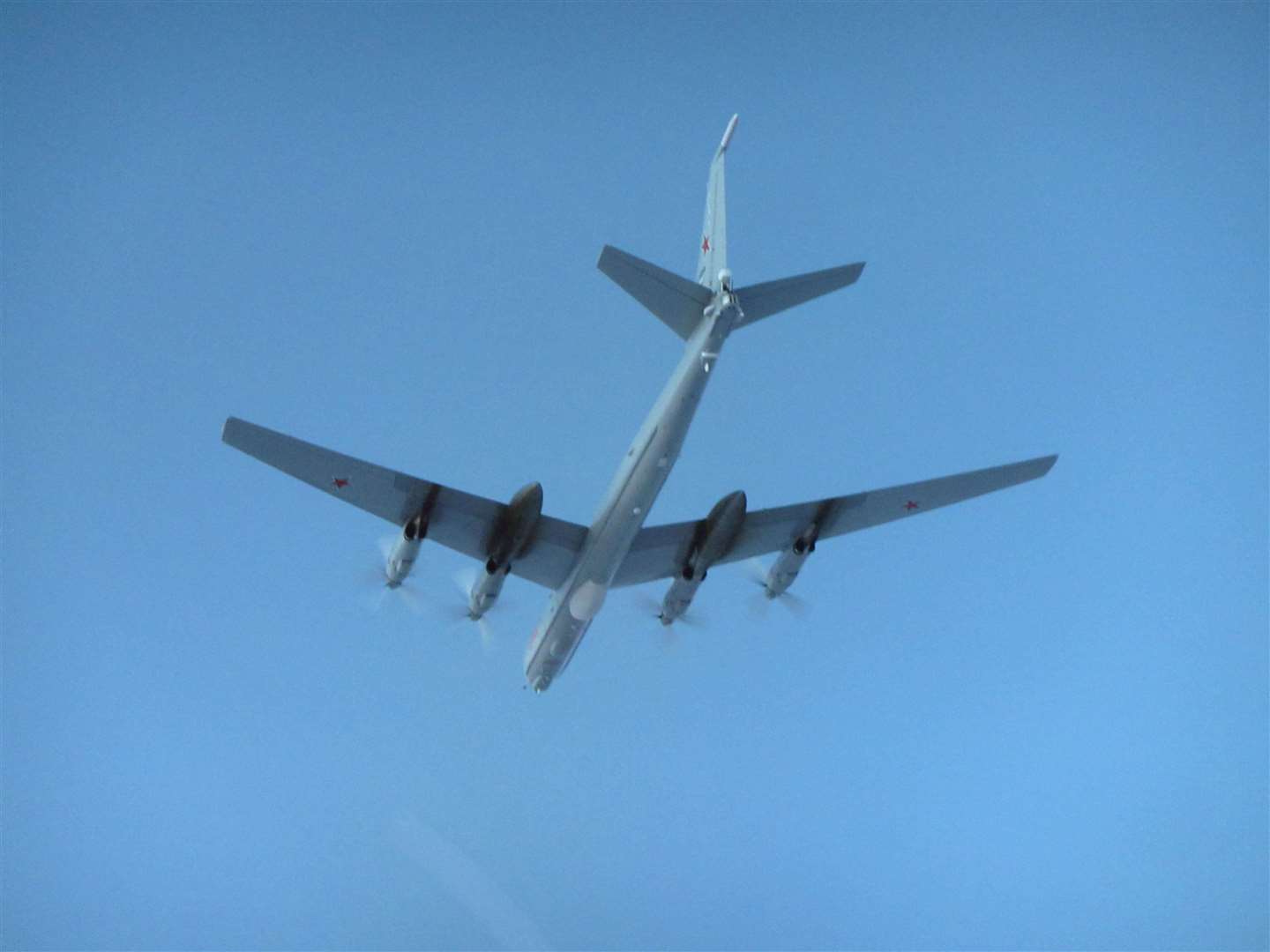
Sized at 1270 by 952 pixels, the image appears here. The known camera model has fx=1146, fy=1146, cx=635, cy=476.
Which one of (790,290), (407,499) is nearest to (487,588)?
(407,499)

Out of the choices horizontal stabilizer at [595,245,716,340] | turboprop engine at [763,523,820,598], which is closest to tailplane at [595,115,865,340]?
horizontal stabilizer at [595,245,716,340]

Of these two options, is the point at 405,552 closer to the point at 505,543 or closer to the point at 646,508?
the point at 505,543

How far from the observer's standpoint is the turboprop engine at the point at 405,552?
1073 inches

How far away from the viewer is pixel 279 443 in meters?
25.3

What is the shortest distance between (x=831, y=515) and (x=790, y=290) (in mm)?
7320

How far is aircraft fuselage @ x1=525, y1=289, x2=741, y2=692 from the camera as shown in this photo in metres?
24.5

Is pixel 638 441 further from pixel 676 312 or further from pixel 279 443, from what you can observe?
pixel 279 443

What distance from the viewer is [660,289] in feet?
83.4

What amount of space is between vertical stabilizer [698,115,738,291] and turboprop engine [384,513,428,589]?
8.84m

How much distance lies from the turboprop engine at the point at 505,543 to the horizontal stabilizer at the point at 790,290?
648 cm

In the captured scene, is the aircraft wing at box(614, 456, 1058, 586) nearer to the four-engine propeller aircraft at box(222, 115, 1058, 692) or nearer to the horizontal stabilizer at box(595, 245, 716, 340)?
the four-engine propeller aircraft at box(222, 115, 1058, 692)

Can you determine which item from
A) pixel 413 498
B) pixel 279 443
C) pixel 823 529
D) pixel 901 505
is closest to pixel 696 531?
pixel 823 529

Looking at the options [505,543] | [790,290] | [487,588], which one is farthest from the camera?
[487,588]

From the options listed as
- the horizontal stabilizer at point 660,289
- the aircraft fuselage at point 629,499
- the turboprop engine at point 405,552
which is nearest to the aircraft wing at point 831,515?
the aircraft fuselage at point 629,499
